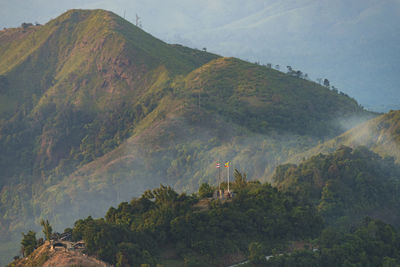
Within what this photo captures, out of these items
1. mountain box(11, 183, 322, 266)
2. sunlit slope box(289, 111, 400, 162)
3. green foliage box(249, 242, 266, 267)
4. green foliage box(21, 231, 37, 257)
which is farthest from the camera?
sunlit slope box(289, 111, 400, 162)

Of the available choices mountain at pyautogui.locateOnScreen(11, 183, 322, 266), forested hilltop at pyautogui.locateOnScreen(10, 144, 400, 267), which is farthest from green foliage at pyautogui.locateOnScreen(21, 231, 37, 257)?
forested hilltop at pyautogui.locateOnScreen(10, 144, 400, 267)

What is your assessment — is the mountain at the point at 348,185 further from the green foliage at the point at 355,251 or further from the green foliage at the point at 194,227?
the green foliage at the point at 194,227

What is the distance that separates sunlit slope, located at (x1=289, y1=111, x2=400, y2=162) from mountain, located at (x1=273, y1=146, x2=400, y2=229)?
12.7 metres

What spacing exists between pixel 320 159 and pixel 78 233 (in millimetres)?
85944

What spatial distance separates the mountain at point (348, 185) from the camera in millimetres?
128625

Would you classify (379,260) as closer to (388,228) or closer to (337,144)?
(388,228)

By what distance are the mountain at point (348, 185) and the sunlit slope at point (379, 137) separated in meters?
12.7

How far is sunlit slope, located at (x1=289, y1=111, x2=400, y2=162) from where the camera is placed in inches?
6358

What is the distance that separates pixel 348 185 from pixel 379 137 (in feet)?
125

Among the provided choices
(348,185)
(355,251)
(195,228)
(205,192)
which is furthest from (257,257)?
(348,185)

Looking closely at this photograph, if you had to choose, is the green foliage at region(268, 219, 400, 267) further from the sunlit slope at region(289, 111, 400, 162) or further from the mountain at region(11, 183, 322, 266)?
the sunlit slope at region(289, 111, 400, 162)

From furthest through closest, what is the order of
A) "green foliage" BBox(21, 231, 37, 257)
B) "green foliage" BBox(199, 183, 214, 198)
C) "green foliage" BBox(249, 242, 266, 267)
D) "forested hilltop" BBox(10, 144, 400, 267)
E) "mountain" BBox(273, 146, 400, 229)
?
1. "mountain" BBox(273, 146, 400, 229)
2. "green foliage" BBox(199, 183, 214, 198)
3. "green foliage" BBox(249, 242, 266, 267)
4. "green foliage" BBox(21, 231, 37, 257)
5. "forested hilltop" BBox(10, 144, 400, 267)

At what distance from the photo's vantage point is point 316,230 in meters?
90.1

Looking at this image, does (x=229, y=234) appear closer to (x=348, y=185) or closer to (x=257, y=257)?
(x=257, y=257)
